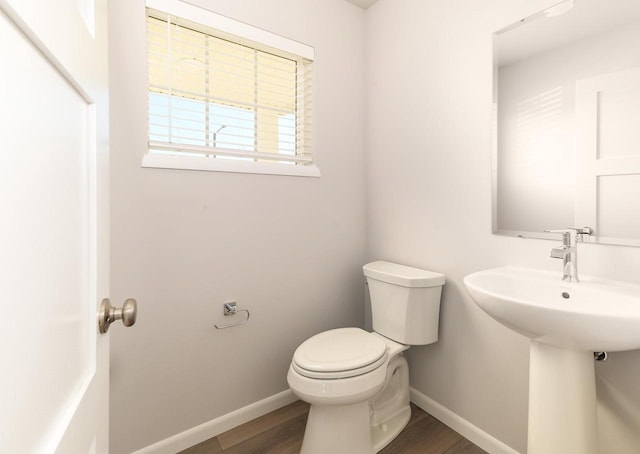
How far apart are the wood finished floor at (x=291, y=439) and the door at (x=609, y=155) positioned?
116 cm

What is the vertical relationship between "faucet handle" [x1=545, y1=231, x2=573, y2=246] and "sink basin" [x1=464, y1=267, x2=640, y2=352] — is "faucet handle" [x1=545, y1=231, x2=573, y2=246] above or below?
above

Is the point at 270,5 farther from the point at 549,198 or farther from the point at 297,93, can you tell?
the point at 549,198

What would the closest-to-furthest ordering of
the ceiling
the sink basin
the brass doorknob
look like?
the brass doorknob → the sink basin → the ceiling

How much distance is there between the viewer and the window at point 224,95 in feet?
4.98

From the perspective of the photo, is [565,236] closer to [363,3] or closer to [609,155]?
[609,155]

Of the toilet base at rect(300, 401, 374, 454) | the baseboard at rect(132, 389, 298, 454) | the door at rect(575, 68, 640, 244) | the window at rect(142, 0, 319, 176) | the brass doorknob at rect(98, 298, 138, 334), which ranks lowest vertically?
the baseboard at rect(132, 389, 298, 454)

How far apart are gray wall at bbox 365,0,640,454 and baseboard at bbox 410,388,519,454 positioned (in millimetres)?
31

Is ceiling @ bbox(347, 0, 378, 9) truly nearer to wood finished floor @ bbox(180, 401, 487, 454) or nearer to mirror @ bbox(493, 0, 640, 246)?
mirror @ bbox(493, 0, 640, 246)

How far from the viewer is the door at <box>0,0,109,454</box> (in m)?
0.32

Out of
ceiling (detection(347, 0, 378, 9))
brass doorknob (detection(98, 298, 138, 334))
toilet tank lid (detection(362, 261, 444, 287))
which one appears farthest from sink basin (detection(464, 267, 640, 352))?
ceiling (detection(347, 0, 378, 9))

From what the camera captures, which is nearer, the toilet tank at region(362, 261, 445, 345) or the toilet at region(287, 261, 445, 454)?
the toilet at region(287, 261, 445, 454)

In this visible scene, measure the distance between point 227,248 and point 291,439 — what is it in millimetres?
1000

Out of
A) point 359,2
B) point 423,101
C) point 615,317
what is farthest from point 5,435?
point 359,2

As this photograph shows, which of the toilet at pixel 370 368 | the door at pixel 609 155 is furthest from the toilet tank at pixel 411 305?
the door at pixel 609 155
